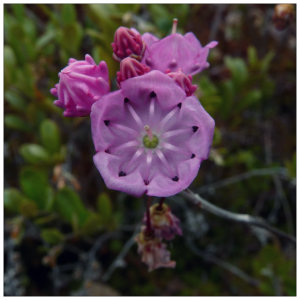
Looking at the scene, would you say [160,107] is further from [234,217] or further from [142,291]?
[142,291]

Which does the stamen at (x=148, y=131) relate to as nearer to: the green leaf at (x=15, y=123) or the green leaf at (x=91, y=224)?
the green leaf at (x=91, y=224)

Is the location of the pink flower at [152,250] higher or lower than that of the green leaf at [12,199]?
lower

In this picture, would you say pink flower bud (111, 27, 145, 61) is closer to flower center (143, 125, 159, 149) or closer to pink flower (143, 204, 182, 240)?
flower center (143, 125, 159, 149)

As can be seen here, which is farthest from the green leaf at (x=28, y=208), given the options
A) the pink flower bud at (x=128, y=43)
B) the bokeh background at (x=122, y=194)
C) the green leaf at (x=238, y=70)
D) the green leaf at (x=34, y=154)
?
the green leaf at (x=238, y=70)

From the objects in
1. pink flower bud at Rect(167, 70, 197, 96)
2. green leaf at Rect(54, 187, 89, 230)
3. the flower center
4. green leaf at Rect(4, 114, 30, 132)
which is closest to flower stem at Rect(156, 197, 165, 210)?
the flower center

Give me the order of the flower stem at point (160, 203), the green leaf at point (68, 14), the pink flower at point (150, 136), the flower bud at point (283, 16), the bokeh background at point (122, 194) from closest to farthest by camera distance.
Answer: the pink flower at point (150, 136), the flower stem at point (160, 203), the flower bud at point (283, 16), the bokeh background at point (122, 194), the green leaf at point (68, 14)
